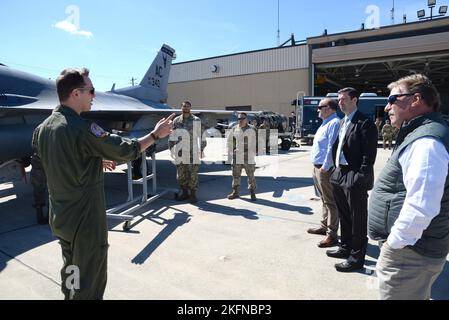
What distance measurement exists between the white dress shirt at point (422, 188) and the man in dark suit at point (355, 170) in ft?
5.79

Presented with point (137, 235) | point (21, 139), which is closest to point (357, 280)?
point (137, 235)

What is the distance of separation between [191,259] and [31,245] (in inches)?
85.6

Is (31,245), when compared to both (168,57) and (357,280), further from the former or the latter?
(168,57)

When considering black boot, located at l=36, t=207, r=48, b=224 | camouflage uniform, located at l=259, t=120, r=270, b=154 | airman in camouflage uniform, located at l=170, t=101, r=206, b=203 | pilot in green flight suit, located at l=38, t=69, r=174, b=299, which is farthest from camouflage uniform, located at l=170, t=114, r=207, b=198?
camouflage uniform, located at l=259, t=120, r=270, b=154

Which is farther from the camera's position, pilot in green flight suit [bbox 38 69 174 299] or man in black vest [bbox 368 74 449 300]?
pilot in green flight suit [bbox 38 69 174 299]

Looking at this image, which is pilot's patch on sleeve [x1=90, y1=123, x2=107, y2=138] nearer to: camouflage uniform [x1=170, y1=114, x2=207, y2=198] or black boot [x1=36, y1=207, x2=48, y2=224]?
black boot [x1=36, y1=207, x2=48, y2=224]

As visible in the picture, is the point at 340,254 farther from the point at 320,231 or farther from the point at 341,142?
the point at 341,142

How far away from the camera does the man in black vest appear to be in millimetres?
1698

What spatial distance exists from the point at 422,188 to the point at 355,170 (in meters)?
1.89

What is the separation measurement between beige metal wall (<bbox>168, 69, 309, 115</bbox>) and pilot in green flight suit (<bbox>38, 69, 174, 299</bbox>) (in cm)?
2856

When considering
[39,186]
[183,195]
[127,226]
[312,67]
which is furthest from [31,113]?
[312,67]

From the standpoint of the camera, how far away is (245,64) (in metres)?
32.8

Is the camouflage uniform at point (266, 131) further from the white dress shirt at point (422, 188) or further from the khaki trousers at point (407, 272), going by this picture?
the white dress shirt at point (422, 188)

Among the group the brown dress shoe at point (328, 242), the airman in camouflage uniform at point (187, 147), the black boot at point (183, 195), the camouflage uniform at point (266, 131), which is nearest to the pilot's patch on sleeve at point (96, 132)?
the brown dress shoe at point (328, 242)
